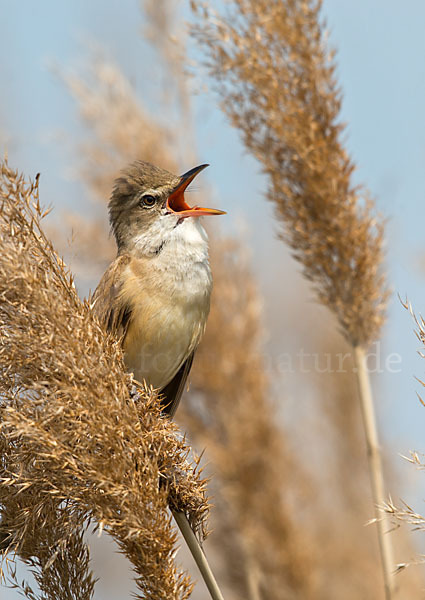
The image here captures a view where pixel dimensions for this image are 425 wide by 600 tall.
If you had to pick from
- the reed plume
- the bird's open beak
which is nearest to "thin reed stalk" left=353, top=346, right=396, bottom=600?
the reed plume

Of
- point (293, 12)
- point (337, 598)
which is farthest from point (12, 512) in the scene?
point (337, 598)

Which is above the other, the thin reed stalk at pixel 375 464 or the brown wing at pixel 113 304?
the brown wing at pixel 113 304

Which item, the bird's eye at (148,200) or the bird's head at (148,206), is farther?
the bird's eye at (148,200)

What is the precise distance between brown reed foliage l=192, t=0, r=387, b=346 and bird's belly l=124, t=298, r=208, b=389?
53cm

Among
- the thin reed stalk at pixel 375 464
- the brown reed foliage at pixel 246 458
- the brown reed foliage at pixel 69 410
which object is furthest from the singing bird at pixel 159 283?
the brown reed foliage at pixel 69 410

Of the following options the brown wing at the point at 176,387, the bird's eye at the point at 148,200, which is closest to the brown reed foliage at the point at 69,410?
the brown wing at the point at 176,387

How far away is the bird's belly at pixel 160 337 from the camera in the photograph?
292cm

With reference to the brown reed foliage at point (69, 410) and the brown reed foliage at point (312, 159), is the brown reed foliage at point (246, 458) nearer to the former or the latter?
the brown reed foliage at point (312, 159)

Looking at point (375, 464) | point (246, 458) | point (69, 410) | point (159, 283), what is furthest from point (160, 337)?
point (69, 410)

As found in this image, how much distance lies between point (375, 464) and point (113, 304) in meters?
1.17

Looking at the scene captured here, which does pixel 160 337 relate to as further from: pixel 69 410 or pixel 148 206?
pixel 69 410

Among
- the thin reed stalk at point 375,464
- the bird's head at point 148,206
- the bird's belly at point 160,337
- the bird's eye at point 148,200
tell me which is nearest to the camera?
the thin reed stalk at point 375,464

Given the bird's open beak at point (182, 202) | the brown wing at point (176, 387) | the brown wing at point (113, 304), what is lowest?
the brown wing at point (176, 387)

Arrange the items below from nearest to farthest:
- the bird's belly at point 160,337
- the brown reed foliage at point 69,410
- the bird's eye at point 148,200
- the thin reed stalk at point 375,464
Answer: the brown reed foliage at point 69,410
the thin reed stalk at point 375,464
the bird's belly at point 160,337
the bird's eye at point 148,200
